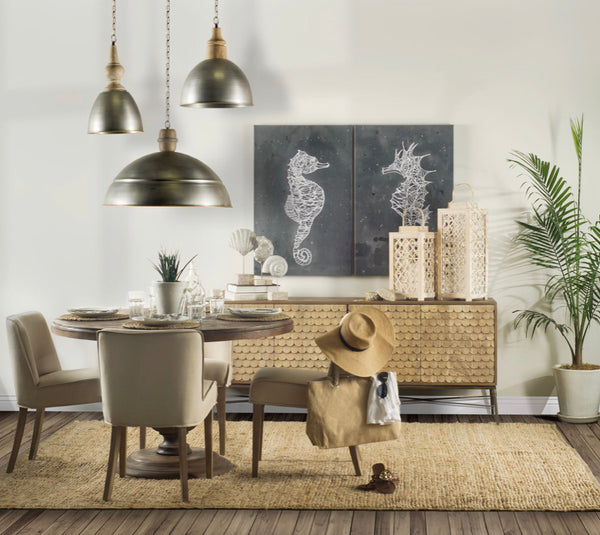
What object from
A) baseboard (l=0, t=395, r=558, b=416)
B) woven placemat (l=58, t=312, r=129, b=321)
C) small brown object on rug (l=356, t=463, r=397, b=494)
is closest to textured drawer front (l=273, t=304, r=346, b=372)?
baseboard (l=0, t=395, r=558, b=416)

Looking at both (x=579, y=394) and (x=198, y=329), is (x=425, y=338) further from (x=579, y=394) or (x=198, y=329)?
(x=198, y=329)

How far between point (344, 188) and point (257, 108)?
0.80 meters

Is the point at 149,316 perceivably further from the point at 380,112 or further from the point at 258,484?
the point at 380,112

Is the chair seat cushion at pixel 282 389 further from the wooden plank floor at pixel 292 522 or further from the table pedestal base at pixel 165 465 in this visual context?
the wooden plank floor at pixel 292 522

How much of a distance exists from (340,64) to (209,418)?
2696 mm

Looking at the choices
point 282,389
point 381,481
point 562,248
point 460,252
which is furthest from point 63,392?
point 562,248

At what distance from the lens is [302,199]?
17.8ft

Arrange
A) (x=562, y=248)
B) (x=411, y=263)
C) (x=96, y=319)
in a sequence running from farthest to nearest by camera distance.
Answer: (x=562, y=248)
(x=411, y=263)
(x=96, y=319)

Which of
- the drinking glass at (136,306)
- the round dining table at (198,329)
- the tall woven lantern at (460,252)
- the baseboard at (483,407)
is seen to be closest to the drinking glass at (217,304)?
the round dining table at (198,329)

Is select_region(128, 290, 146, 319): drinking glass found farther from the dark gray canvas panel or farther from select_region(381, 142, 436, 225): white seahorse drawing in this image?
select_region(381, 142, 436, 225): white seahorse drawing

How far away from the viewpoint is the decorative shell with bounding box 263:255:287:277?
205 inches

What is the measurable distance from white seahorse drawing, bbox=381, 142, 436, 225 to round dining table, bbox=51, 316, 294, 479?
1.63 metres

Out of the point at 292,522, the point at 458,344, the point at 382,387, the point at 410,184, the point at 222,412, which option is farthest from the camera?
the point at 410,184

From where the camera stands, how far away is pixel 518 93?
534cm
